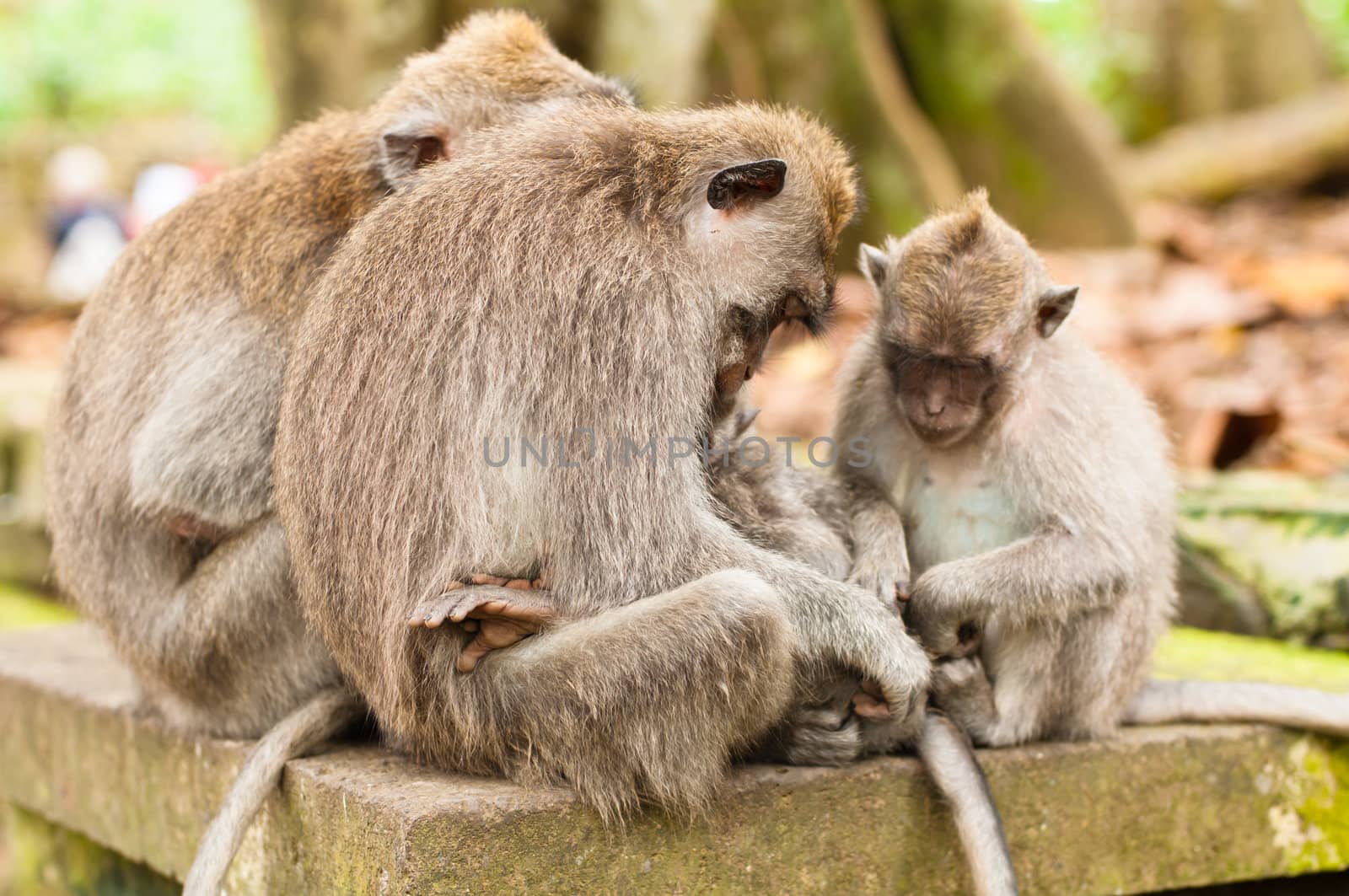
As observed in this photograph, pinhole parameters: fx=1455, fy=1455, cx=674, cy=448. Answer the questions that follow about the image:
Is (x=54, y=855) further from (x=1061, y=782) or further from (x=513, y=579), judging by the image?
(x=1061, y=782)

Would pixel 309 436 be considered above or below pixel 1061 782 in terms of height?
above

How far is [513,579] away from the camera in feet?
10.3

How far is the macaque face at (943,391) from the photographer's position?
355cm

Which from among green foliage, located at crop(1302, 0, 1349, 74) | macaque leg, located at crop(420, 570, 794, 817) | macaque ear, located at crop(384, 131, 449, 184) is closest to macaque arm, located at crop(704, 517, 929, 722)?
macaque leg, located at crop(420, 570, 794, 817)

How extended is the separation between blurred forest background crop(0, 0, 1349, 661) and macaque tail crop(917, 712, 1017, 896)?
1.10 meters

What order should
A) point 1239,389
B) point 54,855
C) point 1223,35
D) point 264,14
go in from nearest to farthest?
1. point 54,855
2. point 1239,389
3. point 264,14
4. point 1223,35

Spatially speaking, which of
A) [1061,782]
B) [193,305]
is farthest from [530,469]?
[1061,782]

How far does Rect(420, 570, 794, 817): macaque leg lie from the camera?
3.01m

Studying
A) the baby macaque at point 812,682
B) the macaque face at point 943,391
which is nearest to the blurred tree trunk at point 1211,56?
the macaque face at point 943,391

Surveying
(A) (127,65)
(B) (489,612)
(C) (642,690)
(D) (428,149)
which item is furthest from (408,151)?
(A) (127,65)

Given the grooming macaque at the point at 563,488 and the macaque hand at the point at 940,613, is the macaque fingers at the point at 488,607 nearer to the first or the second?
the grooming macaque at the point at 563,488

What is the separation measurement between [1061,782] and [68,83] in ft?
79.3

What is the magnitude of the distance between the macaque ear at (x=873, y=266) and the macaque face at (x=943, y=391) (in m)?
0.22

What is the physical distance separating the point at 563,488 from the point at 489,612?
11.9 inches
